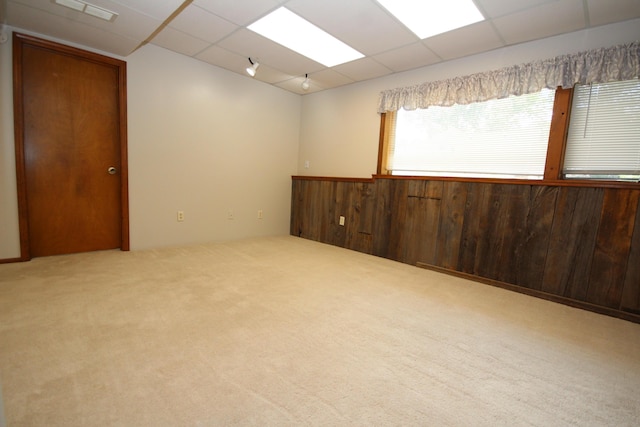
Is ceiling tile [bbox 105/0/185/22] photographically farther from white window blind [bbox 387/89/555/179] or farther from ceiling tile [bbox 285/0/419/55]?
white window blind [bbox 387/89/555/179]

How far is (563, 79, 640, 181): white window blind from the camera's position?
85.6 inches

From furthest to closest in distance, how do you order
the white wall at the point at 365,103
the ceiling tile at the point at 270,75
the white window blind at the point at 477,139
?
the ceiling tile at the point at 270,75, the white window blind at the point at 477,139, the white wall at the point at 365,103

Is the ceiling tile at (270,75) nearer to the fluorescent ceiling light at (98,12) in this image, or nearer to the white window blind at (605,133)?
the fluorescent ceiling light at (98,12)

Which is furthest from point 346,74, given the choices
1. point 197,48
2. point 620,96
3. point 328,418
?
point 328,418

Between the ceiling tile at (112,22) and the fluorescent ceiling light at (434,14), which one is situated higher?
the fluorescent ceiling light at (434,14)

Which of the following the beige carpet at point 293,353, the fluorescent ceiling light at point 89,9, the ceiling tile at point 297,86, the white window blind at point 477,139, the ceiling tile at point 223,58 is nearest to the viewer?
the beige carpet at point 293,353

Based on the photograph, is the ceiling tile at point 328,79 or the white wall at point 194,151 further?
the ceiling tile at point 328,79

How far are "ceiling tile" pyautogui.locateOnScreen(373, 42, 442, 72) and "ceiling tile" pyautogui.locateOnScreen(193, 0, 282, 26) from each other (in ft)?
4.25

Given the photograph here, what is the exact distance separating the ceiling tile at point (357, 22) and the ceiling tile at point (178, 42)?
49.5 inches

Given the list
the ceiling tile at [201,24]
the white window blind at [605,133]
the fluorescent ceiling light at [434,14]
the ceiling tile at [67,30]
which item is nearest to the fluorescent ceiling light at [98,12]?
the ceiling tile at [67,30]

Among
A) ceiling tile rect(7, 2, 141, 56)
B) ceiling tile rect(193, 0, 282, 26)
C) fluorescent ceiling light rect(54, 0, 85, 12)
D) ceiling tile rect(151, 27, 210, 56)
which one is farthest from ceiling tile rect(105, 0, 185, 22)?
ceiling tile rect(151, 27, 210, 56)

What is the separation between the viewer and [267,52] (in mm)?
3105

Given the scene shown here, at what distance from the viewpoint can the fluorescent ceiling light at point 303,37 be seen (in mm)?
2492

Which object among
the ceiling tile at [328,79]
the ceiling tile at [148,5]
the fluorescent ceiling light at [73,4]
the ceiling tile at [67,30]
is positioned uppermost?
the ceiling tile at [328,79]
